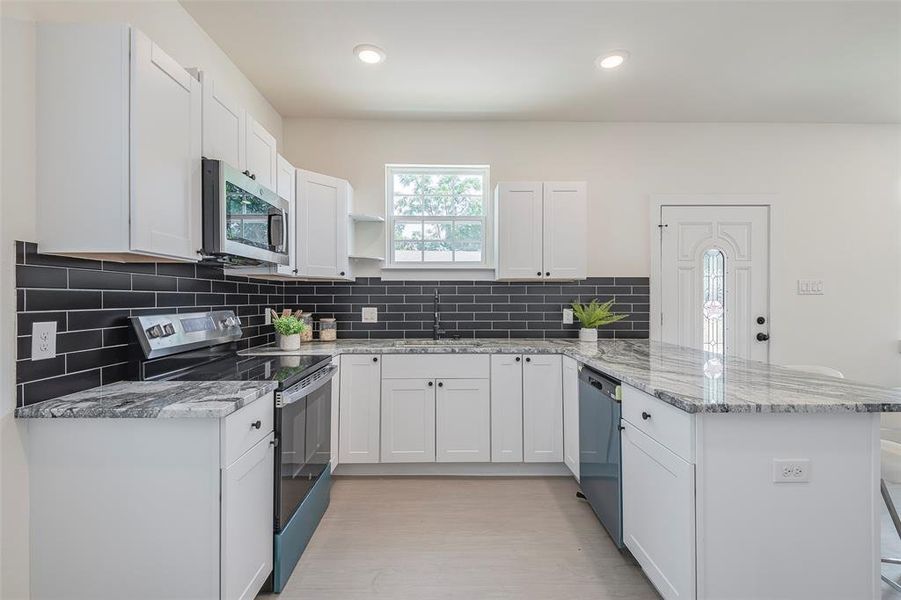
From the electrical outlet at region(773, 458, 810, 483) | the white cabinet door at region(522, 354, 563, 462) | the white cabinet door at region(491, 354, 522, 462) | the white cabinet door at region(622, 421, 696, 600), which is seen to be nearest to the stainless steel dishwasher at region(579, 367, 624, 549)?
the white cabinet door at region(622, 421, 696, 600)

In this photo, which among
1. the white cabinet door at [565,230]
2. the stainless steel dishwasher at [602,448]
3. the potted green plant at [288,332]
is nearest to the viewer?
the stainless steel dishwasher at [602,448]

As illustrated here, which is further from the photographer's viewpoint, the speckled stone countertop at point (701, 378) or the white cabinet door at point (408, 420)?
the white cabinet door at point (408, 420)

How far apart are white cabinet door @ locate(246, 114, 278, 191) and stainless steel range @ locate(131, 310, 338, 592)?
82cm

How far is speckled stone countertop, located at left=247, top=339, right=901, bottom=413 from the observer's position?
49.0 inches

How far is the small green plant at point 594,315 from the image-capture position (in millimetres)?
3020

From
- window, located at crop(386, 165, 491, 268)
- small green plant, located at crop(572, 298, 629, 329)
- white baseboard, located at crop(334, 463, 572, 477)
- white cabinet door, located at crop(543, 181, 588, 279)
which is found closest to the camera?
white baseboard, located at crop(334, 463, 572, 477)

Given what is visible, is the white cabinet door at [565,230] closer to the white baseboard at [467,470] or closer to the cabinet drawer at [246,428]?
the white baseboard at [467,470]

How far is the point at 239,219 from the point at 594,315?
8.26ft

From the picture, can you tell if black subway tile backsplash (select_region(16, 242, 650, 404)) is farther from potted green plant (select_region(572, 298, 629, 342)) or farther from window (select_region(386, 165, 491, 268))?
window (select_region(386, 165, 491, 268))

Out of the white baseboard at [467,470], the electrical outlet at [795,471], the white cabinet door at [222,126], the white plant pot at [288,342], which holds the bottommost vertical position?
the white baseboard at [467,470]

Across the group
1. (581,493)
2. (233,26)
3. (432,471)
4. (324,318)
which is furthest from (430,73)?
(581,493)

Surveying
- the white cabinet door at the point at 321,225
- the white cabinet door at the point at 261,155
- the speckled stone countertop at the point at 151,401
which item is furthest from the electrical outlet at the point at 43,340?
the white cabinet door at the point at 321,225

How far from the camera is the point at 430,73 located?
8.18ft

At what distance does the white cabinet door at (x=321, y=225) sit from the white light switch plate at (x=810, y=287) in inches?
150
